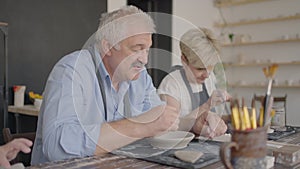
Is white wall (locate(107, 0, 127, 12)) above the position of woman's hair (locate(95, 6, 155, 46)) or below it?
above

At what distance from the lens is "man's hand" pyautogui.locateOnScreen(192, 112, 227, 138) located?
1429 millimetres

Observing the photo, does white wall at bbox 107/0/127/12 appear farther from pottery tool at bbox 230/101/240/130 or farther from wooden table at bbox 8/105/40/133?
pottery tool at bbox 230/101/240/130

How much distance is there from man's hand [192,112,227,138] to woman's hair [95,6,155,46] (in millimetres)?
457

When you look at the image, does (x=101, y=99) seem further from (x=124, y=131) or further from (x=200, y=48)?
(x=200, y=48)

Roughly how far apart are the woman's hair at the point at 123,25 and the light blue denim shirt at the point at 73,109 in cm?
10

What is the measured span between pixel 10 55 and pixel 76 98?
2256 mm

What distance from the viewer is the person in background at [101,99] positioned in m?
1.12

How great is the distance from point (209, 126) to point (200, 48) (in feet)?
1.95

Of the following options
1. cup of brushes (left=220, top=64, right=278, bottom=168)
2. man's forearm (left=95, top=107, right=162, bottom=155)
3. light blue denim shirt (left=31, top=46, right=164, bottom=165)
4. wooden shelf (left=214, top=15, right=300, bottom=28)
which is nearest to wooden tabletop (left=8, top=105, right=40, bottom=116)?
light blue denim shirt (left=31, top=46, right=164, bottom=165)

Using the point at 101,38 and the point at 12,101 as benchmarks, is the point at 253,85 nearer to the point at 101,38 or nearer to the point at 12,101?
the point at 12,101

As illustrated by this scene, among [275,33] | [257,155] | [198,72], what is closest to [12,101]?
[198,72]

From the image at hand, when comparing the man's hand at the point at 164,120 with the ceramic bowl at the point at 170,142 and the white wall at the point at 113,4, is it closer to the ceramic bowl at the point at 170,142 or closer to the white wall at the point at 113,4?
the ceramic bowl at the point at 170,142

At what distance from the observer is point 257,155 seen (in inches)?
28.0

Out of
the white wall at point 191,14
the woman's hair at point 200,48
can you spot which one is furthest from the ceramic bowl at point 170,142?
the white wall at point 191,14
